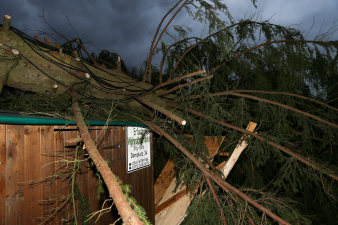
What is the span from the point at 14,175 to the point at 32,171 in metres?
0.19

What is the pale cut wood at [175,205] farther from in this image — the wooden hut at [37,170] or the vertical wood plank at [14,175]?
the vertical wood plank at [14,175]

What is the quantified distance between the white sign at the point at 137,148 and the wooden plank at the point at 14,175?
183 centimetres

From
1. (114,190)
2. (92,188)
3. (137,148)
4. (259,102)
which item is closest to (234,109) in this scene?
(259,102)

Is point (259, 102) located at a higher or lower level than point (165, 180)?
higher

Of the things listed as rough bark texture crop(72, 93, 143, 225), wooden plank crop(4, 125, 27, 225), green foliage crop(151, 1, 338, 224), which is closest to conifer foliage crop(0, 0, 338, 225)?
green foliage crop(151, 1, 338, 224)

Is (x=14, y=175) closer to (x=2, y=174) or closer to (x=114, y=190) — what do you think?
(x=2, y=174)

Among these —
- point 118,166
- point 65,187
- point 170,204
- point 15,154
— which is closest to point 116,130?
point 118,166

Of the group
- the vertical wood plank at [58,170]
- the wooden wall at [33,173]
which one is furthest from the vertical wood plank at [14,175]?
the vertical wood plank at [58,170]

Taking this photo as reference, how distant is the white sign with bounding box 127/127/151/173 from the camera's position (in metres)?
3.88

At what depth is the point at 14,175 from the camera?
2070 millimetres

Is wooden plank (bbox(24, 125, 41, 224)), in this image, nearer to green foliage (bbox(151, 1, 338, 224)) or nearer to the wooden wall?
the wooden wall

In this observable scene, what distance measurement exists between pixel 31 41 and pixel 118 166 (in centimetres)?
209

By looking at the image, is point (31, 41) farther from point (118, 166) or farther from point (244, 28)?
point (244, 28)

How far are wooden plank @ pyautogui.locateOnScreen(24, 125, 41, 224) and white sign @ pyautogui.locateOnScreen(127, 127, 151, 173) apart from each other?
5.44ft
